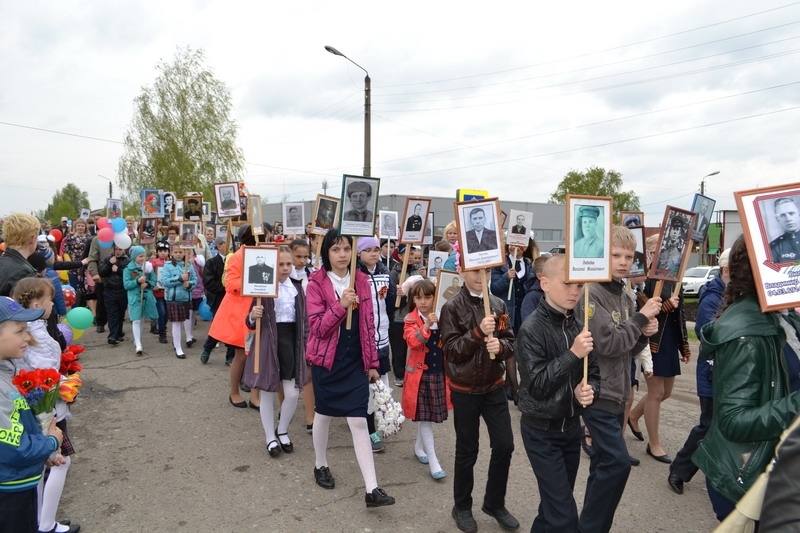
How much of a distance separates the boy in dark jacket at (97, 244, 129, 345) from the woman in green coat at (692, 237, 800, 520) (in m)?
9.32

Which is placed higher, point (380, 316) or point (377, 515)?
point (380, 316)

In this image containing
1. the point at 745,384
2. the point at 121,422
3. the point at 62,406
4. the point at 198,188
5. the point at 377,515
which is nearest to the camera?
the point at 745,384

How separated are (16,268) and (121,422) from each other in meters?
2.28

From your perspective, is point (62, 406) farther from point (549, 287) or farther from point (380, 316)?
point (549, 287)

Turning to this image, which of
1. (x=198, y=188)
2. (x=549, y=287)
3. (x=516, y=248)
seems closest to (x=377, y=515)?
(x=549, y=287)

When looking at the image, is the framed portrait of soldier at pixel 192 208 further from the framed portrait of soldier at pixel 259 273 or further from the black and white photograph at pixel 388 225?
the framed portrait of soldier at pixel 259 273

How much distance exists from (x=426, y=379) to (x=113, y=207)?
42.4 ft

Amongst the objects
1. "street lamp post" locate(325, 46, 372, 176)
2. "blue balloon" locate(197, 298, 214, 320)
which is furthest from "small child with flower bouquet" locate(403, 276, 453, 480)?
"street lamp post" locate(325, 46, 372, 176)

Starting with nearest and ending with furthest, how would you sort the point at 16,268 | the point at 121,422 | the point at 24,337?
1. the point at 24,337
2. the point at 16,268
3. the point at 121,422

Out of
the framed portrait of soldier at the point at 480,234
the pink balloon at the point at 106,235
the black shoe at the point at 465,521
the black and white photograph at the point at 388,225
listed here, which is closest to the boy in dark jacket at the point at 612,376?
the framed portrait of soldier at the point at 480,234

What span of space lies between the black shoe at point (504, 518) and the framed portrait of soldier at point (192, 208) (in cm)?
903

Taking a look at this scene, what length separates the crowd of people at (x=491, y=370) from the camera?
2488mm

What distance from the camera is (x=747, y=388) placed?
2.34m

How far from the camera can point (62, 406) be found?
3668 millimetres
